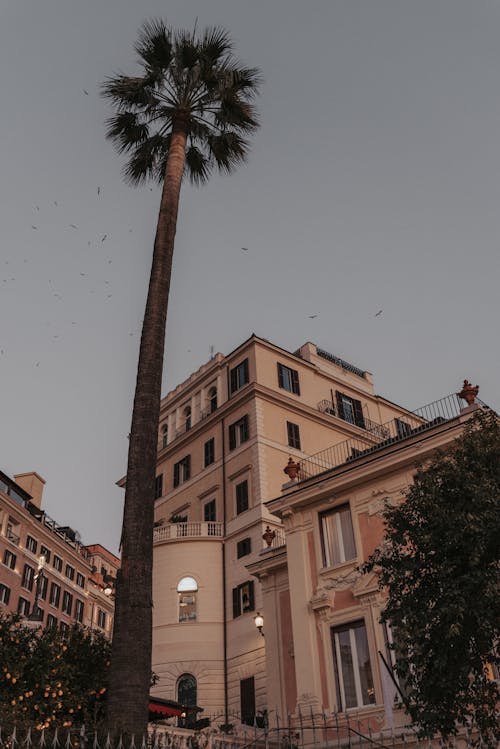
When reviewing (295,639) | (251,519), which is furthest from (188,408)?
(295,639)

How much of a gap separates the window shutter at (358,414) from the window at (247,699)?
19.1 metres

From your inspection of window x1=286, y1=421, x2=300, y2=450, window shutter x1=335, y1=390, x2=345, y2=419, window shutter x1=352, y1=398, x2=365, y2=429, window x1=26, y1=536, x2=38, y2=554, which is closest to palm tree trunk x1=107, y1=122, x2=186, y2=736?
window x1=286, y1=421, x2=300, y2=450

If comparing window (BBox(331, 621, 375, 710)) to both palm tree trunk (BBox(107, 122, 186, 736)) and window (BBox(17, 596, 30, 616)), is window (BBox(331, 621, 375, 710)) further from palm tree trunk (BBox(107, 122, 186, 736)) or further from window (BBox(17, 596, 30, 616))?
window (BBox(17, 596, 30, 616))

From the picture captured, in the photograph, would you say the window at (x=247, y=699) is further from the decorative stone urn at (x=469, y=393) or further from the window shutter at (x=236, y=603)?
the decorative stone urn at (x=469, y=393)

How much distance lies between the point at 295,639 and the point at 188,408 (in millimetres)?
26822

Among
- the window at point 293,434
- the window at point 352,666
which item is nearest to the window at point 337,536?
the window at point 352,666

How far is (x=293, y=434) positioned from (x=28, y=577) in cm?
3143

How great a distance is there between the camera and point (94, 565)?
269 feet

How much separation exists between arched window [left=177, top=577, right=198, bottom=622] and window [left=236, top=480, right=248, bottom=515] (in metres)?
4.31

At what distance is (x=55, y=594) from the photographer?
66.3 m

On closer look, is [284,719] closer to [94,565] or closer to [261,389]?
[261,389]

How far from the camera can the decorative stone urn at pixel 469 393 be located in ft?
68.8

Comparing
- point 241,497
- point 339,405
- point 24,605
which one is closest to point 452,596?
point 241,497

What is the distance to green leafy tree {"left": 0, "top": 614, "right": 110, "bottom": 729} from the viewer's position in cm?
1725
